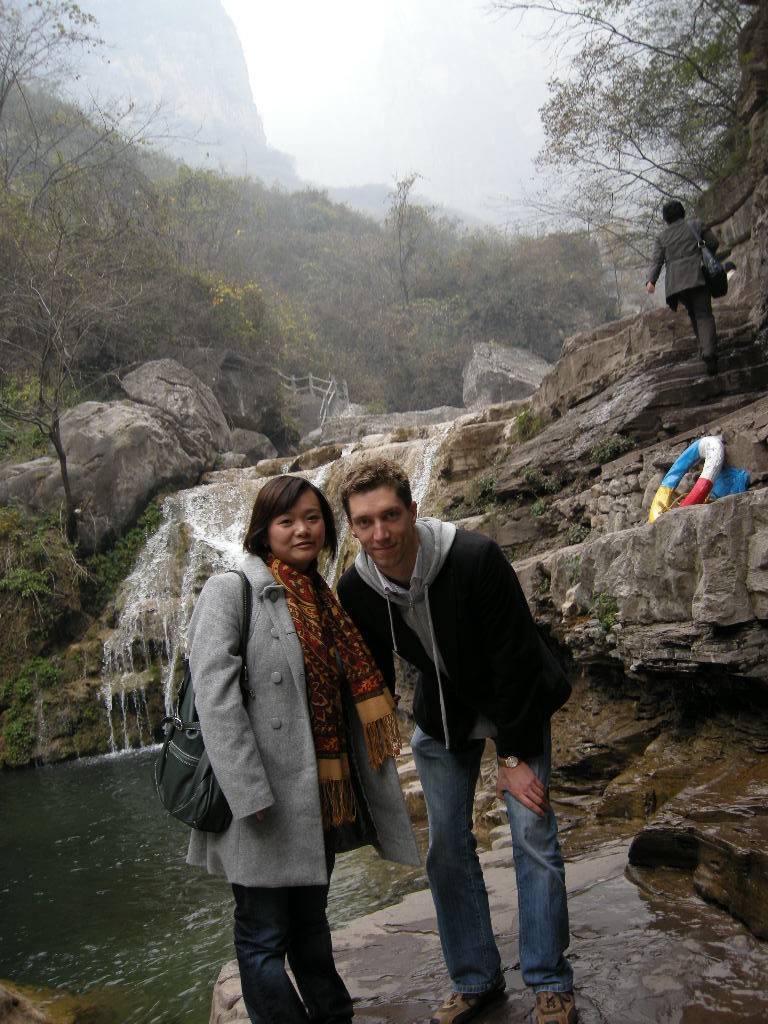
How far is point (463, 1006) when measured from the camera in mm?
2010

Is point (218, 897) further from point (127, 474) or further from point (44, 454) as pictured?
point (44, 454)

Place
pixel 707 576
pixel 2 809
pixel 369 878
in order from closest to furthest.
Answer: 1. pixel 707 576
2. pixel 369 878
3. pixel 2 809

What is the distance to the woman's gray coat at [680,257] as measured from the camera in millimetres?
7219

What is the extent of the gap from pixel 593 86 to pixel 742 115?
16.0ft

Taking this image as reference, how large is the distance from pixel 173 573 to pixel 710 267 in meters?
9.82

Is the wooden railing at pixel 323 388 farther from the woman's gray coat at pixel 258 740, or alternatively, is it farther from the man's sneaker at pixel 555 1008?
the man's sneaker at pixel 555 1008

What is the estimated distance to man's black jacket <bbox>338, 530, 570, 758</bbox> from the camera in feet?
6.58

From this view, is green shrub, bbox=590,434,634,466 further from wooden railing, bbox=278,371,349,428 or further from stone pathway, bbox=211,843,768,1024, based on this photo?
wooden railing, bbox=278,371,349,428

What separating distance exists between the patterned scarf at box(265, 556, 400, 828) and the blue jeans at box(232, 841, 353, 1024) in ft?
0.73

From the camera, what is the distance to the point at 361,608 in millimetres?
2203

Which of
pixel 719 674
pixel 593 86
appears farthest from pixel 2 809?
pixel 593 86

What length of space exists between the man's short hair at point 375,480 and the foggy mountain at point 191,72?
3257 inches

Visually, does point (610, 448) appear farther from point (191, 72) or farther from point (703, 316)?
point (191, 72)

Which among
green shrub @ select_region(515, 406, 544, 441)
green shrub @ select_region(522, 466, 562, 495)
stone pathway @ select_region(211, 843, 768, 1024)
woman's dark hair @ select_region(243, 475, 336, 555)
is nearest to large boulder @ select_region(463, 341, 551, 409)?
green shrub @ select_region(515, 406, 544, 441)
